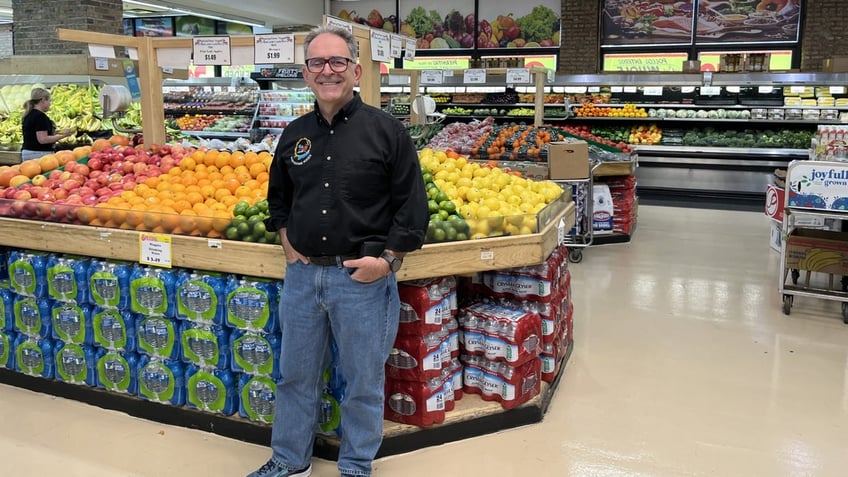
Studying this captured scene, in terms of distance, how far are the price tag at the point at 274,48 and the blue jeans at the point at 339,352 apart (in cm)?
138

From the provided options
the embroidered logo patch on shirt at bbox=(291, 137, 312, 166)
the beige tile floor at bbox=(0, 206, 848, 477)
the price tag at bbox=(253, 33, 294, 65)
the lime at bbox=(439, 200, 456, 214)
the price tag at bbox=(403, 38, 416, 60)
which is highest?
the price tag at bbox=(403, 38, 416, 60)

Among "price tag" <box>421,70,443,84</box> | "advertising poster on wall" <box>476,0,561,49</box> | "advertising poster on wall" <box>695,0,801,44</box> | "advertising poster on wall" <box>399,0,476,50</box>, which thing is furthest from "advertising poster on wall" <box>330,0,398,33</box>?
"price tag" <box>421,70,443,84</box>

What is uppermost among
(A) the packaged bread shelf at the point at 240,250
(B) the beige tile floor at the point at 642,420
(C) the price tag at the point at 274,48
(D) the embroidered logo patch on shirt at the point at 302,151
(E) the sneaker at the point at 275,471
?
(C) the price tag at the point at 274,48

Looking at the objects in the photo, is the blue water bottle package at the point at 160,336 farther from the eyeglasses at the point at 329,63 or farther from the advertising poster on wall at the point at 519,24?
the advertising poster on wall at the point at 519,24

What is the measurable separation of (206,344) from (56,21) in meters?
8.17

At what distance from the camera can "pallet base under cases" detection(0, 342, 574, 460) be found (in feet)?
9.74

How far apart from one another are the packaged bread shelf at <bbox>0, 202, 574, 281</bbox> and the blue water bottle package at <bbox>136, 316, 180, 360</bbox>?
28 centimetres

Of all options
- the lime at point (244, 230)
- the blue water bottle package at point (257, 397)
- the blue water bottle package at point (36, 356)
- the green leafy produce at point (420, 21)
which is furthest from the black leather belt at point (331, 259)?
the green leafy produce at point (420, 21)

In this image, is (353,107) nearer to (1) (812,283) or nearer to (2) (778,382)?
(2) (778,382)

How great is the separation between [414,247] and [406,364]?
771 millimetres

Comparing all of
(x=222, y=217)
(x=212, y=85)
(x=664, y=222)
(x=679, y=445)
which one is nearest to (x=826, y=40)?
(x=664, y=222)

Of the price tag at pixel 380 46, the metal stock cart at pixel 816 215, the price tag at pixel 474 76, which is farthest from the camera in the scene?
the price tag at pixel 474 76

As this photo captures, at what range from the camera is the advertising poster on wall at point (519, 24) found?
13.9 meters

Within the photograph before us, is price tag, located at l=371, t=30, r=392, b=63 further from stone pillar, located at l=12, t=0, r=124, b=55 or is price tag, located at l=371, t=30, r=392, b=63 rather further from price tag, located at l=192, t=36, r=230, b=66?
stone pillar, located at l=12, t=0, r=124, b=55
